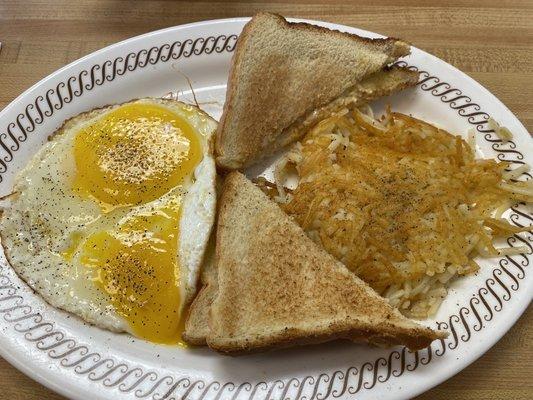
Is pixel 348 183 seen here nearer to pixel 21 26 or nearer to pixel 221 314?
pixel 221 314

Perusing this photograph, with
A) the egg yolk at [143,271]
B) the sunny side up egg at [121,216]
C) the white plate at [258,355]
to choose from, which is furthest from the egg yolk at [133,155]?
the white plate at [258,355]

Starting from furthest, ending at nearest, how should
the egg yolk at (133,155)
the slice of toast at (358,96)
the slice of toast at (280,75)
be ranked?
the slice of toast at (358,96) < the slice of toast at (280,75) < the egg yolk at (133,155)

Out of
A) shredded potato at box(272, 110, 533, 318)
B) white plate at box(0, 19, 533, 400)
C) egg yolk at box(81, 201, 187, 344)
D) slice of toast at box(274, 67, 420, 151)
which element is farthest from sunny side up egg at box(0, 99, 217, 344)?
shredded potato at box(272, 110, 533, 318)

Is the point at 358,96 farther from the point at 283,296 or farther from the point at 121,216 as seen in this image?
the point at 121,216

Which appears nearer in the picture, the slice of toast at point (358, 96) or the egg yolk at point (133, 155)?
the egg yolk at point (133, 155)

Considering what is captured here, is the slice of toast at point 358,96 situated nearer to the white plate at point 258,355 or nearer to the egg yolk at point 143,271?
the white plate at point 258,355

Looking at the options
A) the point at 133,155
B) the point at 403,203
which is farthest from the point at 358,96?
the point at 133,155

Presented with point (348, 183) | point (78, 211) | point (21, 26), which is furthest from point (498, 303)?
point (21, 26)
